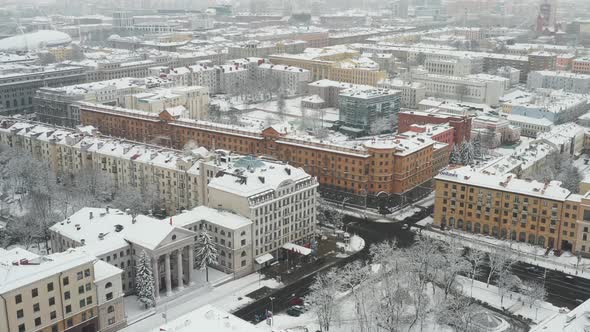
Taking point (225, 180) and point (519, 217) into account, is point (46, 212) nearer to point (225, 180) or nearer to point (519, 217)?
point (225, 180)

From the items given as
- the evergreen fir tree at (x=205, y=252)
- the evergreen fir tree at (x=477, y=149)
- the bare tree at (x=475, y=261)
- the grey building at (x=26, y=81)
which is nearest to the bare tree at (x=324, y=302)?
the evergreen fir tree at (x=205, y=252)

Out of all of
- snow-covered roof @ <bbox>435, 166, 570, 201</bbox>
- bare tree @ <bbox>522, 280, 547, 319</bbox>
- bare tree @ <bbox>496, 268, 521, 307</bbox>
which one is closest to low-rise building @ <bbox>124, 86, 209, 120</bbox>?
snow-covered roof @ <bbox>435, 166, 570, 201</bbox>

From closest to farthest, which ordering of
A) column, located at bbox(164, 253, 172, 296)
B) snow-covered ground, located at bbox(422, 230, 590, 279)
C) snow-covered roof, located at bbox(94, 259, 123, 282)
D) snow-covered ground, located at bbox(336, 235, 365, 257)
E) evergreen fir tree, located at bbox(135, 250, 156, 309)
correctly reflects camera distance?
1. snow-covered roof, located at bbox(94, 259, 123, 282)
2. evergreen fir tree, located at bbox(135, 250, 156, 309)
3. column, located at bbox(164, 253, 172, 296)
4. snow-covered ground, located at bbox(422, 230, 590, 279)
5. snow-covered ground, located at bbox(336, 235, 365, 257)

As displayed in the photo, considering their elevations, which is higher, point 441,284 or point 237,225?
point 237,225

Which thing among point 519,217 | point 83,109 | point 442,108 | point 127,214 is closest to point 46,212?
point 127,214

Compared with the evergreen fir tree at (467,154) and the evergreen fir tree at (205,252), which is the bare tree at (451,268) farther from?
the evergreen fir tree at (467,154)

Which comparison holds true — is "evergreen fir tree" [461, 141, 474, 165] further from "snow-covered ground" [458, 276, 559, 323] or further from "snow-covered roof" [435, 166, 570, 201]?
"snow-covered ground" [458, 276, 559, 323]
